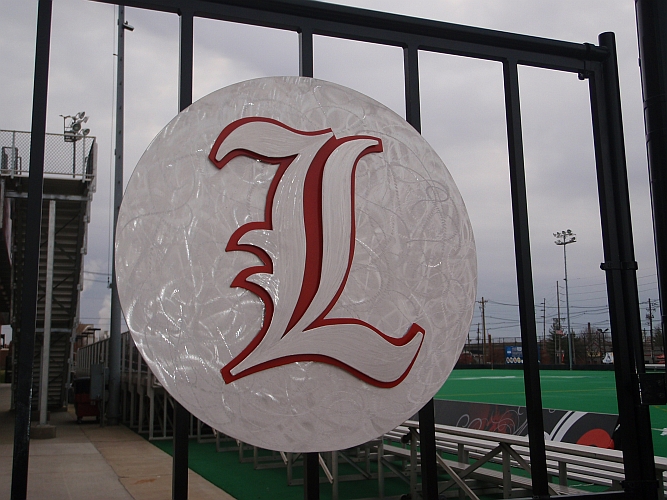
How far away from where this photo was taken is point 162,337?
242 cm

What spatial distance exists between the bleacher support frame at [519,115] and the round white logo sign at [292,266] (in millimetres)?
188

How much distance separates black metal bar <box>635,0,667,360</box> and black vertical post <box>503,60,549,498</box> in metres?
0.59

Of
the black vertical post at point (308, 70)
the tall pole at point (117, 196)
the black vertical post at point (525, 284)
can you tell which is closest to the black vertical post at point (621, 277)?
the black vertical post at point (525, 284)

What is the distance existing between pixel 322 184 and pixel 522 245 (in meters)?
1.11

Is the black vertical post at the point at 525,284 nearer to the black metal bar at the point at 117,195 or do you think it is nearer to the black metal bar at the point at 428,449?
the black metal bar at the point at 428,449

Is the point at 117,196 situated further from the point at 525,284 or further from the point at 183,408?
the point at 183,408

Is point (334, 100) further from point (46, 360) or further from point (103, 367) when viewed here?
point (103, 367)

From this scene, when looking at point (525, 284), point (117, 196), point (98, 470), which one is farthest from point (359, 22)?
point (117, 196)

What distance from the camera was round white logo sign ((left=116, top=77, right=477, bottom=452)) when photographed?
245 centimetres

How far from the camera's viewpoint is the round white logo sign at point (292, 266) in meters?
2.45

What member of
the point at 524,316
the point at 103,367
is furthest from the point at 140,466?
the point at 524,316

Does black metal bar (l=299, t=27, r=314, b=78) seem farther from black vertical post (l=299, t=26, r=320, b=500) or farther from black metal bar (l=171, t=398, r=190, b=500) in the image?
black metal bar (l=171, t=398, r=190, b=500)

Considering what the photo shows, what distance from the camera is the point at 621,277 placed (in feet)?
10.8

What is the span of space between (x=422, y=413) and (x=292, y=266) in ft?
2.94
